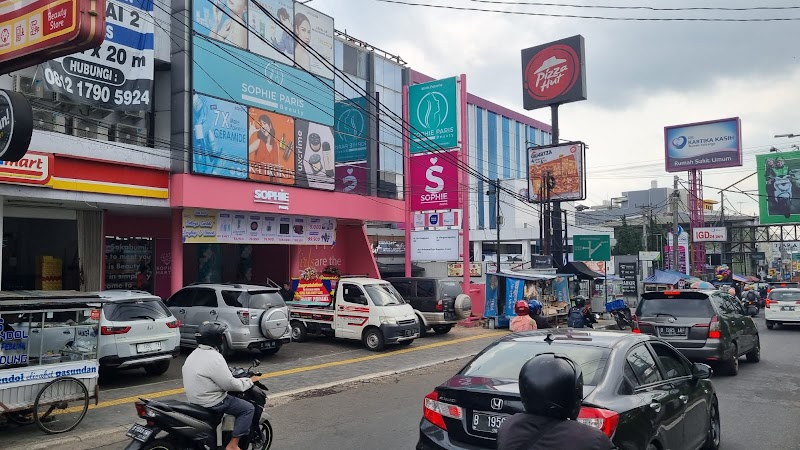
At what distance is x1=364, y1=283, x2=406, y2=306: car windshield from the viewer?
15758mm

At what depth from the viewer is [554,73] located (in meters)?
35.8

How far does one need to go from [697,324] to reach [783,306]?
42.4 feet

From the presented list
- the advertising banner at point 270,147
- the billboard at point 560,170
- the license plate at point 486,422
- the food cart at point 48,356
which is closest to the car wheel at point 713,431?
the license plate at point 486,422

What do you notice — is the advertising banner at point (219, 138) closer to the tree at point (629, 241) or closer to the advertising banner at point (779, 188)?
the advertising banner at point (779, 188)

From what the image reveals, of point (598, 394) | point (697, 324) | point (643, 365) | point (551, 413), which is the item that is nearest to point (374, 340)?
point (697, 324)

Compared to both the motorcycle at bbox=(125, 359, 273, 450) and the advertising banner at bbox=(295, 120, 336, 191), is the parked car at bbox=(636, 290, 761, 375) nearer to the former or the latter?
the motorcycle at bbox=(125, 359, 273, 450)

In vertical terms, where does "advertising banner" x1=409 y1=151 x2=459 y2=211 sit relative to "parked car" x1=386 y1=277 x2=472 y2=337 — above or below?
above

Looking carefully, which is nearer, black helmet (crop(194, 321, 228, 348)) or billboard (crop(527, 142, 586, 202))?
black helmet (crop(194, 321, 228, 348))

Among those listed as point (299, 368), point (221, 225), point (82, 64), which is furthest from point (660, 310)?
point (82, 64)

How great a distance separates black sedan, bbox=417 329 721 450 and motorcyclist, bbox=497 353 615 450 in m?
1.74

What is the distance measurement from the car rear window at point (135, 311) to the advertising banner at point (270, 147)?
8389mm

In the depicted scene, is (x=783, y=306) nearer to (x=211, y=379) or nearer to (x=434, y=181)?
(x=434, y=181)

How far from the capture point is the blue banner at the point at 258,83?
1770 cm

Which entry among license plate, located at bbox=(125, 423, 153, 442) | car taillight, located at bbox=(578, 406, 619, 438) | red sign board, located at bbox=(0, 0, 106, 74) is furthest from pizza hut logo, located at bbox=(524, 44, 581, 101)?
license plate, located at bbox=(125, 423, 153, 442)
